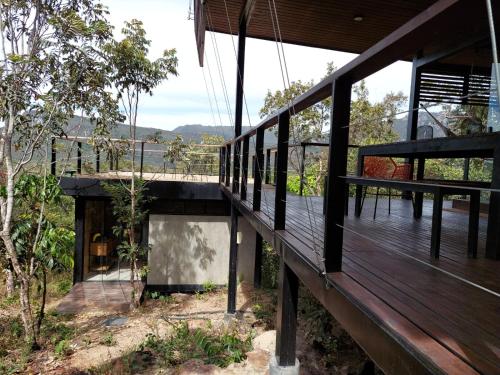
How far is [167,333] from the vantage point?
5359mm

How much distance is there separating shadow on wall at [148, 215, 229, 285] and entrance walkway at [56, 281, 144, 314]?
60cm

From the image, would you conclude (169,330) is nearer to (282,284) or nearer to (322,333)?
(322,333)

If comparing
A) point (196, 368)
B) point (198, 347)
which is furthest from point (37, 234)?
point (196, 368)

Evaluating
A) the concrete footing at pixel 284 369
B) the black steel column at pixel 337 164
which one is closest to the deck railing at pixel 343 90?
the black steel column at pixel 337 164

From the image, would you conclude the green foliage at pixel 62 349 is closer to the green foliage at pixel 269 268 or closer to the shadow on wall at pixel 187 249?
the shadow on wall at pixel 187 249

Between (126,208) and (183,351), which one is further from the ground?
(126,208)

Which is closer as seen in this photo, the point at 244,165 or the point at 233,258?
the point at 244,165

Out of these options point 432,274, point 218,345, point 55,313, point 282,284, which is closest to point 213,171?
point 55,313

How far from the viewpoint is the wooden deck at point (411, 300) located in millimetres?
1016

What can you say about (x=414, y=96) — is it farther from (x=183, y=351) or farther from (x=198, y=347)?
(x=183, y=351)

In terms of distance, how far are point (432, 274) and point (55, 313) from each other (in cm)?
609

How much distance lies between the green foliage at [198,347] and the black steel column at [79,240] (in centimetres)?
312

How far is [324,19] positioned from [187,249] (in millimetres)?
5016

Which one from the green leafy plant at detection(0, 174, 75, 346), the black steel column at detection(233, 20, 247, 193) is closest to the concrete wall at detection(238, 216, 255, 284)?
the black steel column at detection(233, 20, 247, 193)
